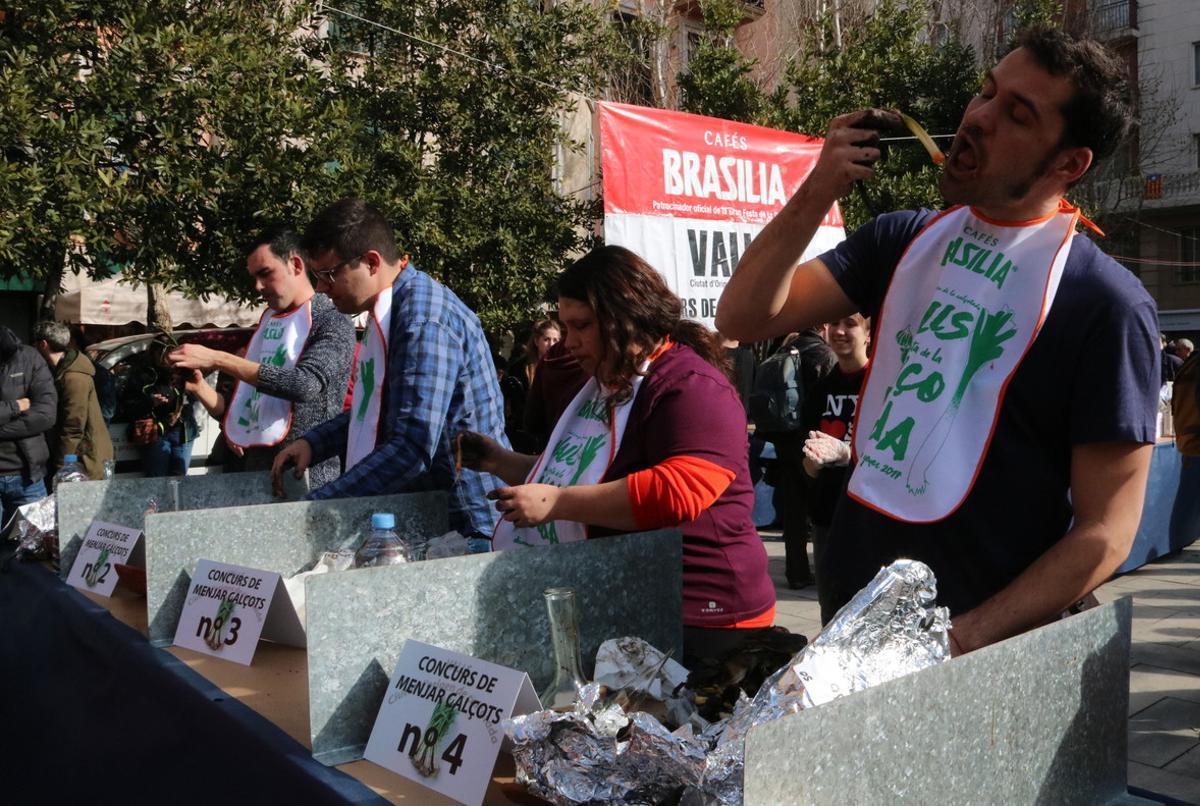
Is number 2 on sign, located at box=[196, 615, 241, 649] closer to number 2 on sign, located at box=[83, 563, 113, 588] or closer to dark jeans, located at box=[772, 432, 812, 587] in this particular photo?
number 2 on sign, located at box=[83, 563, 113, 588]

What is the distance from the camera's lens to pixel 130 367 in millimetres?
8656

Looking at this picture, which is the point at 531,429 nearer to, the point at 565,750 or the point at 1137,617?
the point at 1137,617

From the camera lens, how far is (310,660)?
1.38 meters

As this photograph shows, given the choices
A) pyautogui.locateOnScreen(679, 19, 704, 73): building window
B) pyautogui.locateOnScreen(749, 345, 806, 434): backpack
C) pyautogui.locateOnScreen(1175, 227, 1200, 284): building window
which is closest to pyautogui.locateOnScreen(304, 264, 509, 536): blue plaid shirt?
pyautogui.locateOnScreen(749, 345, 806, 434): backpack

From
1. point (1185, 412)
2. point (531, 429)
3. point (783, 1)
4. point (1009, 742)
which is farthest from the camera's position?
point (783, 1)

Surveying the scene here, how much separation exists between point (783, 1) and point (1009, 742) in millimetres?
14973

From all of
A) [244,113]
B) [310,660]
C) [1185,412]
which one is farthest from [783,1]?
[310,660]

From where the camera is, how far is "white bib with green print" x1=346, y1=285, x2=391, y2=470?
2531mm

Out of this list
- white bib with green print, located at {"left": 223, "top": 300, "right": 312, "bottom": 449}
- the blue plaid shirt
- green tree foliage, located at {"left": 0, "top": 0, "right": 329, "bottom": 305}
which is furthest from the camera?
green tree foliage, located at {"left": 0, "top": 0, "right": 329, "bottom": 305}

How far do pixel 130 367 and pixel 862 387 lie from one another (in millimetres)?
8409

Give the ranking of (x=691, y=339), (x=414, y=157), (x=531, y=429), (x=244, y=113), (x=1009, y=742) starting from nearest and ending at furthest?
(x=1009, y=742), (x=691, y=339), (x=531, y=429), (x=244, y=113), (x=414, y=157)

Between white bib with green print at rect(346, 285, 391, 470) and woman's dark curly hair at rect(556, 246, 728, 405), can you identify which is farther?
white bib with green print at rect(346, 285, 391, 470)

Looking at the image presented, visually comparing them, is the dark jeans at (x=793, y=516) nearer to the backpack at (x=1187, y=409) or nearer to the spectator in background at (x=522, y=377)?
the spectator in background at (x=522, y=377)

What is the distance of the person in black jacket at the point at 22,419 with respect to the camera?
5793mm
